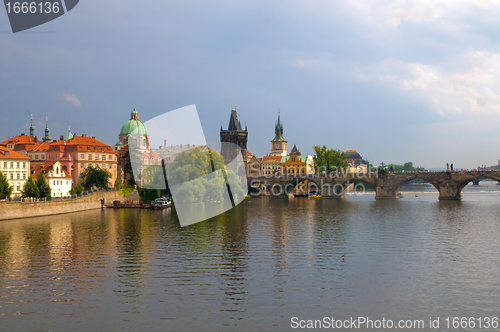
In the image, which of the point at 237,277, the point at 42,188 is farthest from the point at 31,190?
the point at 237,277

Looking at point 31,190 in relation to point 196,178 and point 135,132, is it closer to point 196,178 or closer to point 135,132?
point 196,178

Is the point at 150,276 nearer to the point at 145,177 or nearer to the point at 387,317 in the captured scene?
the point at 387,317

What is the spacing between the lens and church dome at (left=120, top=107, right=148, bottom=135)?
13652 centimetres

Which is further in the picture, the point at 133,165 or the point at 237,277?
the point at 133,165

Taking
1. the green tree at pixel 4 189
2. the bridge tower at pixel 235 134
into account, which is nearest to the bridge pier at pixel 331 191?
the bridge tower at pixel 235 134

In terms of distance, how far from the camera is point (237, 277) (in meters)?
25.2

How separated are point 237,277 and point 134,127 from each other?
392ft

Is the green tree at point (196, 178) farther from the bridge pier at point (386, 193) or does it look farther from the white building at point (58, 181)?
the bridge pier at point (386, 193)

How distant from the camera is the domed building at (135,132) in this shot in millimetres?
134625

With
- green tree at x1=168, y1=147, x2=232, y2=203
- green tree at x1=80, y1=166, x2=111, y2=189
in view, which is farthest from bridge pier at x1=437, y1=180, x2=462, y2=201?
green tree at x1=80, y1=166, x2=111, y2=189

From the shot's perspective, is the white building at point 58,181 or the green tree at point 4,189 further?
the white building at point 58,181

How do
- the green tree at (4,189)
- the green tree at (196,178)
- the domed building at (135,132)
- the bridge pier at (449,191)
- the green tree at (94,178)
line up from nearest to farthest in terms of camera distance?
the green tree at (4,189), the green tree at (196,178), the green tree at (94,178), the bridge pier at (449,191), the domed building at (135,132)

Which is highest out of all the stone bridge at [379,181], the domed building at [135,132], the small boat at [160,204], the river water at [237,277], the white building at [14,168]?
the domed building at [135,132]

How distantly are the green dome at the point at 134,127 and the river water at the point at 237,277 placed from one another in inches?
3691
